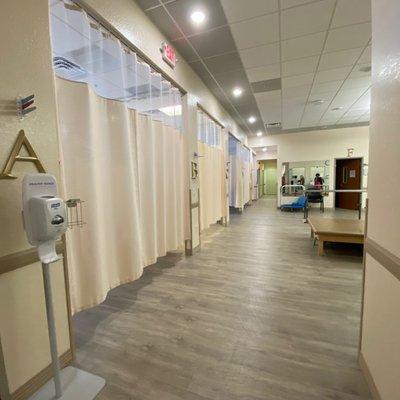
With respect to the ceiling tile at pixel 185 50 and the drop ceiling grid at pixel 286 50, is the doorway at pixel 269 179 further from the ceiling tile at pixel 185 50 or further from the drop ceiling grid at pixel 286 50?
the ceiling tile at pixel 185 50

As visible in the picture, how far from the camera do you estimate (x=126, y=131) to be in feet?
7.02

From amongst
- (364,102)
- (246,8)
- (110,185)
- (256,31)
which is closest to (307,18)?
(256,31)

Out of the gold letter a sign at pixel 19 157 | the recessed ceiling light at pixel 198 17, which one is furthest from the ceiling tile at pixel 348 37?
the gold letter a sign at pixel 19 157

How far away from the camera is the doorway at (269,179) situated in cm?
1642

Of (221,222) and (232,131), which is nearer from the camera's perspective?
(221,222)

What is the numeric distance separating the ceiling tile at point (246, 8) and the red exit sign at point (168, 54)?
80 cm

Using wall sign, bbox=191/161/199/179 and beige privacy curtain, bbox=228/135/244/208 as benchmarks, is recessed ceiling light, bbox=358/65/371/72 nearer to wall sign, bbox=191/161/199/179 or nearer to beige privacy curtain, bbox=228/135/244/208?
wall sign, bbox=191/161/199/179

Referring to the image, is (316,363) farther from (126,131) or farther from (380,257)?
(126,131)

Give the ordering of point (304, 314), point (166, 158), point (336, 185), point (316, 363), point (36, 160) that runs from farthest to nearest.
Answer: point (336, 185) < point (166, 158) < point (304, 314) < point (316, 363) < point (36, 160)

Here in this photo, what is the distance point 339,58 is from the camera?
3559 millimetres

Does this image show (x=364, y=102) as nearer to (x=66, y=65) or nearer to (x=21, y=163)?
(x=66, y=65)

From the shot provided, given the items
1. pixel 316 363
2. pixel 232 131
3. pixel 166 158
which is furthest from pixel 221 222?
pixel 316 363

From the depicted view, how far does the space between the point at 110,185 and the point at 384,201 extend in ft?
6.53

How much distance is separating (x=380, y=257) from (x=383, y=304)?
0.77 ft
